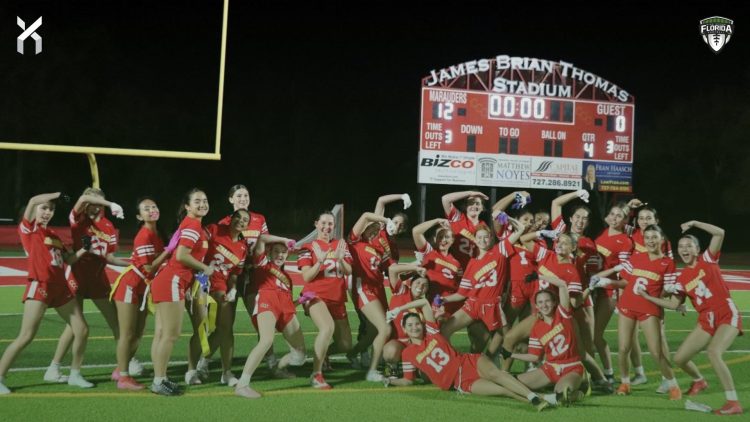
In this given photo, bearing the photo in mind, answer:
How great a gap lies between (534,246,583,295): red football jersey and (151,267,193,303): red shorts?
3403mm

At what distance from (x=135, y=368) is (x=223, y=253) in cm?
165

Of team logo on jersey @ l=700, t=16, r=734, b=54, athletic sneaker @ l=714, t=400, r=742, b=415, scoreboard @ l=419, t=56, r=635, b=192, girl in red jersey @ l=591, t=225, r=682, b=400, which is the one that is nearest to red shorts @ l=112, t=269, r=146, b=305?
girl in red jersey @ l=591, t=225, r=682, b=400

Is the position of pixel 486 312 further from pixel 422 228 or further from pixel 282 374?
pixel 282 374

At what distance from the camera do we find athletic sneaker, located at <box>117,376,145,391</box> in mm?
7266

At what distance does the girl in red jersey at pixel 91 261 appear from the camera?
762 centimetres

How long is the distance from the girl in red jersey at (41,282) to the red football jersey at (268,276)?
167cm

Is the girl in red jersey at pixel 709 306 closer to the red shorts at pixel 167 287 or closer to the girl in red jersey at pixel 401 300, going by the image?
the girl in red jersey at pixel 401 300

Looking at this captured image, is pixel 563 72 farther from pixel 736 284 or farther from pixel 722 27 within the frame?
pixel 722 27

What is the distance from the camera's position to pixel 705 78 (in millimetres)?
52594

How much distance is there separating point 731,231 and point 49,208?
4057 cm

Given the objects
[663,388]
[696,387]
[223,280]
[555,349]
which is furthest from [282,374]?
[696,387]

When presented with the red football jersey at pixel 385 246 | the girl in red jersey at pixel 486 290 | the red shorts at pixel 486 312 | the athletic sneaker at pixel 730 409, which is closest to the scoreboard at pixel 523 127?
the red football jersey at pixel 385 246

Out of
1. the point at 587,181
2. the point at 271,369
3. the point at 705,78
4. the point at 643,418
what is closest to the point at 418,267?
the point at 271,369

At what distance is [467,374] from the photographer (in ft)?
23.9
